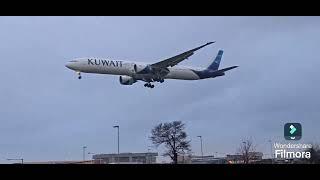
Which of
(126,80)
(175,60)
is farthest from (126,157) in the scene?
(175,60)

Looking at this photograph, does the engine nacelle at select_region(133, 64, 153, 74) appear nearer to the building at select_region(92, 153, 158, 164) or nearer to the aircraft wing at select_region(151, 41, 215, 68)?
the aircraft wing at select_region(151, 41, 215, 68)

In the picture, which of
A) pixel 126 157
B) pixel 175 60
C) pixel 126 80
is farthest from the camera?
pixel 175 60

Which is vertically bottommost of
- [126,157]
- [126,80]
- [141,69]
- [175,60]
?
[126,157]

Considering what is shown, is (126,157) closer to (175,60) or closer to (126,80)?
(126,80)

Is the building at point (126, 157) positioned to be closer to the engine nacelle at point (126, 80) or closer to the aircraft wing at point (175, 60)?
the engine nacelle at point (126, 80)

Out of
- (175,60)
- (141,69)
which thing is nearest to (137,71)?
(141,69)

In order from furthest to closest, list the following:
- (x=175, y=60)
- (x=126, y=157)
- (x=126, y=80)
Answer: (x=175, y=60) → (x=126, y=80) → (x=126, y=157)

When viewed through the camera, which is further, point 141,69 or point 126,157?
point 141,69

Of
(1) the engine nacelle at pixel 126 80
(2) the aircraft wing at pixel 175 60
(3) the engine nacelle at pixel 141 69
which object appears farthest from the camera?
(2) the aircraft wing at pixel 175 60

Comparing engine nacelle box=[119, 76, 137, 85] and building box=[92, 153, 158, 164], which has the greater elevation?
engine nacelle box=[119, 76, 137, 85]

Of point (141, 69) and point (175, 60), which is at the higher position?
point (175, 60)
